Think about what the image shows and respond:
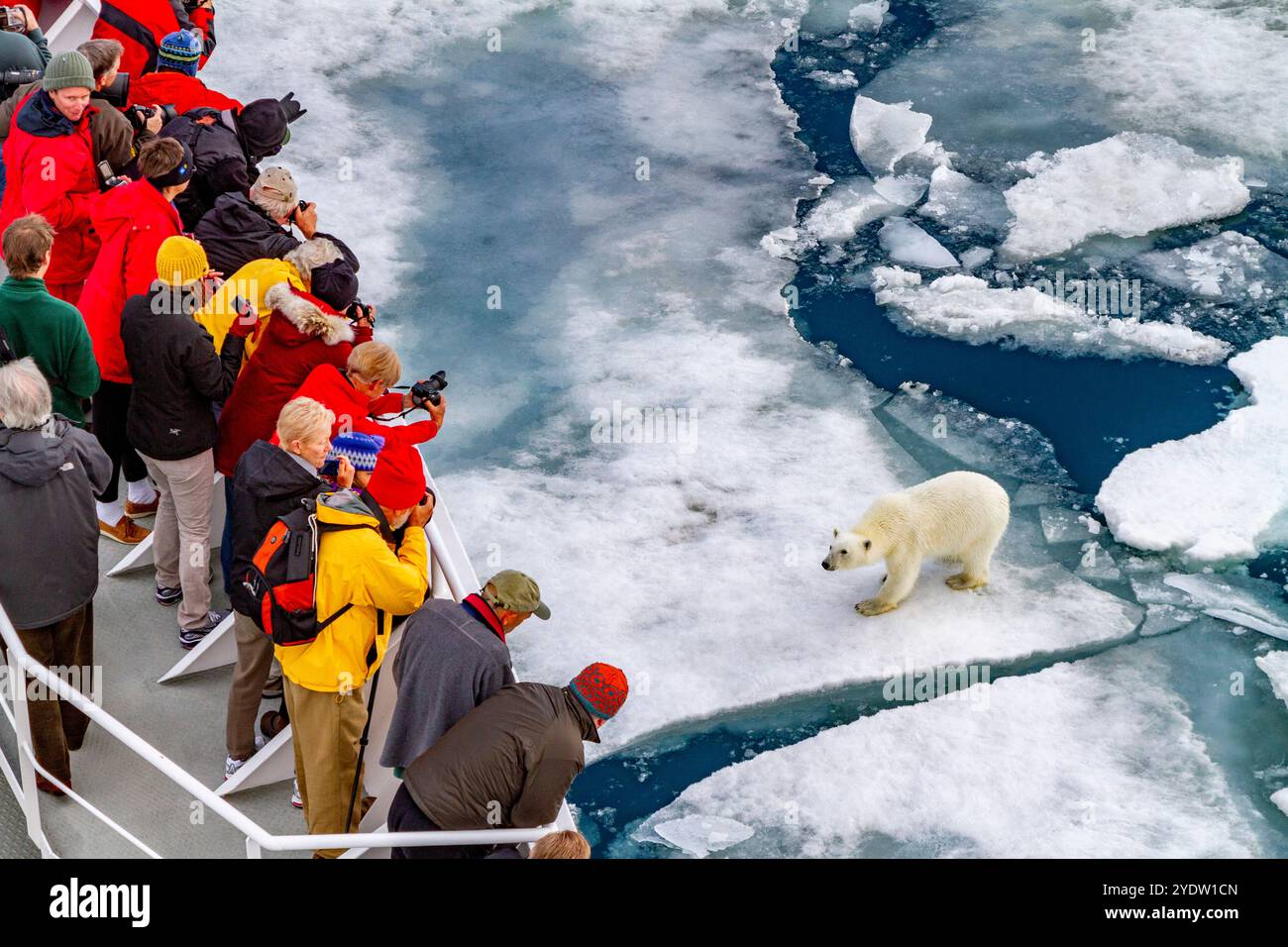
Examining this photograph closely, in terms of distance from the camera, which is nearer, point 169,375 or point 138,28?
point 169,375

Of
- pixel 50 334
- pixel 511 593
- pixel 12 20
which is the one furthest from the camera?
pixel 12 20

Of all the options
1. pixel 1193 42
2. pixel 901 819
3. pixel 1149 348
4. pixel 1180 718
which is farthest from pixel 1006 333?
pixel 1193 42

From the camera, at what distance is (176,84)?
21.9 feet

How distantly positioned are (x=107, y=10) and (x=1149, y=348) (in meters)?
6.18

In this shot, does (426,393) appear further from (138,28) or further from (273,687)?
(138,28)

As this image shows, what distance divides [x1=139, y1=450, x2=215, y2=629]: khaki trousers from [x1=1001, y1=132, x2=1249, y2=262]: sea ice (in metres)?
5.96

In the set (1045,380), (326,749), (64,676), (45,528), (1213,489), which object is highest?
(45,528)

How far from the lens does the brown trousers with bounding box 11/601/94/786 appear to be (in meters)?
4.12

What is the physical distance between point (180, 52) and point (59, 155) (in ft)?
5.10

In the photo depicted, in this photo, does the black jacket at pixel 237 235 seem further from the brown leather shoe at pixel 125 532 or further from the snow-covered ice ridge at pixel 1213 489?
the snow-covered ice ridge at pixel 1213 489

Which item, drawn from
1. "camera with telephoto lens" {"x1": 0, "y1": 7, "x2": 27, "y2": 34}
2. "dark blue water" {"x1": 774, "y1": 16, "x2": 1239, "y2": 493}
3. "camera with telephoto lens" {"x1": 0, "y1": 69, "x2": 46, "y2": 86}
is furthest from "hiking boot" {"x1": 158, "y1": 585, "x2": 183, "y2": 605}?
"dark blue water" {"x1": 774, "y1": 16, "x2": 1239, "y2": 493}

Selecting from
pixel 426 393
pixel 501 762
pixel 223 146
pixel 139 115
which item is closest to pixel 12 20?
pixel 139 115

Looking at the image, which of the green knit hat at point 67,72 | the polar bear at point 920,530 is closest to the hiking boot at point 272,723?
the green knit hat at point 67,72

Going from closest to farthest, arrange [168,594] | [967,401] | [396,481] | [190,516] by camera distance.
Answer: [396,481] < [190,516] < [168,594] < [967,401]
